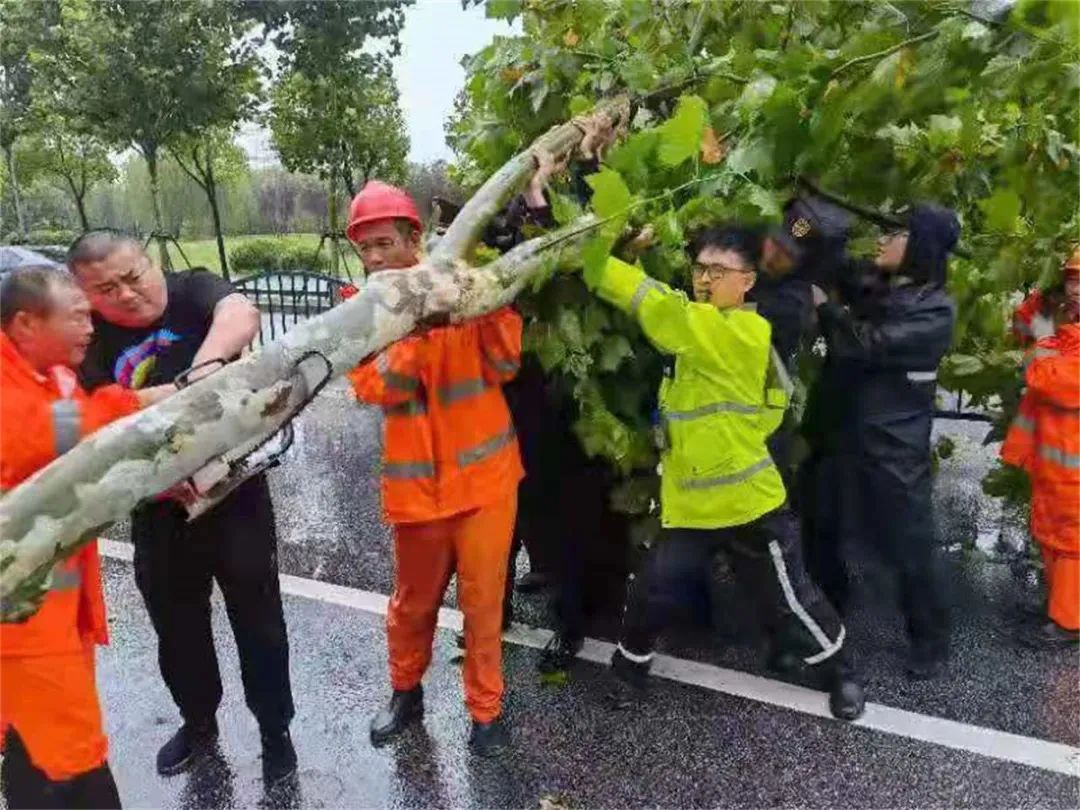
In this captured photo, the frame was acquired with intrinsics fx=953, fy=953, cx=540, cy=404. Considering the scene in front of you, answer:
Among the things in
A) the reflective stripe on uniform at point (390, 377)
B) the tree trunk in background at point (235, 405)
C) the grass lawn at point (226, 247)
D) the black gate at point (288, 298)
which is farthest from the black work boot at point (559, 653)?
the grass lawn at point (226, 247)

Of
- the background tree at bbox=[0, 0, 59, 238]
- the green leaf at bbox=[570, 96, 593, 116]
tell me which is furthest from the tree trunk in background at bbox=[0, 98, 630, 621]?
the background tree at bbox=[0, 0, 59, 238]

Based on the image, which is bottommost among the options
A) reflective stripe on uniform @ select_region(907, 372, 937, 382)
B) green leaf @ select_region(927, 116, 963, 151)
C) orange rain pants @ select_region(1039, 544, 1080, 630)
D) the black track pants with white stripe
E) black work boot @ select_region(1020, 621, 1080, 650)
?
black work boot @ select_region(1020, 621, 1080, 650)

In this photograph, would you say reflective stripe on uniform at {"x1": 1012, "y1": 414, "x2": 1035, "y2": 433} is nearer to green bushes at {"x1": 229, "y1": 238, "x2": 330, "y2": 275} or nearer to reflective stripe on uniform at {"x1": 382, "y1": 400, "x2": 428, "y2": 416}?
reflective stripe on uniform at {"x1": 382, "y1": 400, "x2": 428, "y2": 416}

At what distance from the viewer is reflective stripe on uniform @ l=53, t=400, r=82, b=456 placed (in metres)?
1.98

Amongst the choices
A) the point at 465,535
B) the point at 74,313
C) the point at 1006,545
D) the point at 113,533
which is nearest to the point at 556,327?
the point at 465,535

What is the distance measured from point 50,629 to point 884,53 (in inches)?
99.7

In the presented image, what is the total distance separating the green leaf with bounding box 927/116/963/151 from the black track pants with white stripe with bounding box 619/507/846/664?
139 cm

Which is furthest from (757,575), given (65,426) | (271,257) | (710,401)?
(271,257)

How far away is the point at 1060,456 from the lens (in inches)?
135

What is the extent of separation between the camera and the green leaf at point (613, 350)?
3066 millimetres

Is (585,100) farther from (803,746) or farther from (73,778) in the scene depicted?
(73,778)

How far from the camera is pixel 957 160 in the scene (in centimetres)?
341

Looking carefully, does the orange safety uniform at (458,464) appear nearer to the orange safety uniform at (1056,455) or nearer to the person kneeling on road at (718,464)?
the person kneeling on road at (718,464)

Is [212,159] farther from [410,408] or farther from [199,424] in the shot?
[199,424]
